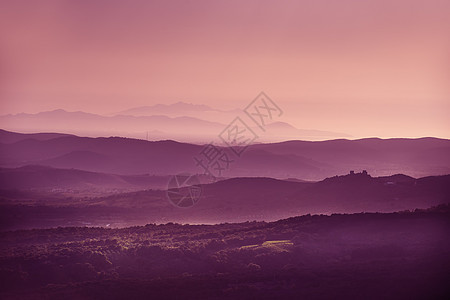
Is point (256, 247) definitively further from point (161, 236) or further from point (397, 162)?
point (397, 162)

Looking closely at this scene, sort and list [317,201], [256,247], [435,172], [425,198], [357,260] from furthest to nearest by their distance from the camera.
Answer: [435,172]
[317,201]
[425,198]
[256,247]
[357,260]

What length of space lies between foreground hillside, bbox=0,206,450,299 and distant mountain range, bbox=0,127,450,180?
312 ft

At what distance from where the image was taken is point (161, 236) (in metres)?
45.3

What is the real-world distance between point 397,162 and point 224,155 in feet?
196

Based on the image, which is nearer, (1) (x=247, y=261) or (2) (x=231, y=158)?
(1) (x=247, y=261)

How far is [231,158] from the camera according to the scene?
18138cm

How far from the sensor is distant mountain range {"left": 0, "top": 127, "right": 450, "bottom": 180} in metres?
153

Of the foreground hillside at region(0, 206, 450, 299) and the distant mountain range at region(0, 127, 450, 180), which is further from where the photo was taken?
the distant mountain range at region(0, 127, 450, 180)

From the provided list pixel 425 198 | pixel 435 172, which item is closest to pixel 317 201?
pixel 425 198

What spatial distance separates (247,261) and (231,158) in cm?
14436

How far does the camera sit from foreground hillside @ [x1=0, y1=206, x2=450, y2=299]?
3133 cm

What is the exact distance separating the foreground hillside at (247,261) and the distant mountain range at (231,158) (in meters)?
95.2

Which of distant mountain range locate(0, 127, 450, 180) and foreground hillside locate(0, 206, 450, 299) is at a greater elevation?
distant mountain range locate(0, 127, 450, 180)

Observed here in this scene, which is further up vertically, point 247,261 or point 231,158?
point 231,158
